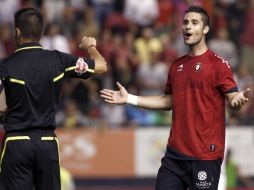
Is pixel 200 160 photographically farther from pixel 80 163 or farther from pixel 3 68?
pixel 80 163

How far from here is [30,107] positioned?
314 inches

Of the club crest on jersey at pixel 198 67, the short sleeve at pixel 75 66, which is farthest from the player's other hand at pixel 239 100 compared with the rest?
the short sleeve at pixel 75 66

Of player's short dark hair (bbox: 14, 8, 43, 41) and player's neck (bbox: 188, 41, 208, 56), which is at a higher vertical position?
player's short dark hair (bbox: 14, 8, 43, 41)

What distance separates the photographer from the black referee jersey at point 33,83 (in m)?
7.97

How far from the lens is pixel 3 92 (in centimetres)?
795

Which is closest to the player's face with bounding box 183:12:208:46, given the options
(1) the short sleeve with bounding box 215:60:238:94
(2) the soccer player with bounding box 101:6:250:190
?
(2) the soccer player with bounding box 101:6:250:190

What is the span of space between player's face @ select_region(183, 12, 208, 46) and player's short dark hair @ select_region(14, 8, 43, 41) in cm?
144

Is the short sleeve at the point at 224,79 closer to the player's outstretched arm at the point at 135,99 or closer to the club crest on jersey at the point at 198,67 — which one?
the club crest on jersey at the point at 198,67

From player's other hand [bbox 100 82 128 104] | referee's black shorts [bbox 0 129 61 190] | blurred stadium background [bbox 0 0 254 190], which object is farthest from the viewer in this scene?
blurred stadium background [bbox 0 0 254 190]

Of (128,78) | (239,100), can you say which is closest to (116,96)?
(239,100)

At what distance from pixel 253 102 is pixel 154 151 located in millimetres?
2156

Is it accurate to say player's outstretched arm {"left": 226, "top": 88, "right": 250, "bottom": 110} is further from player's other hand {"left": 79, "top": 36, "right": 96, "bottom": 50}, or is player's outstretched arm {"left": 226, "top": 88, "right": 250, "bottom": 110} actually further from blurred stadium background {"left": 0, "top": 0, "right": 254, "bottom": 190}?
blurred stadium background {"left": 0, "top": 0, "right": 254, "bottom": 190}

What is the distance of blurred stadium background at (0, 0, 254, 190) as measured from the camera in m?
17.3

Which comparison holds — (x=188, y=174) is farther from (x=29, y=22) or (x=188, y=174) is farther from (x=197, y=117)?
(x=29, y=22)
